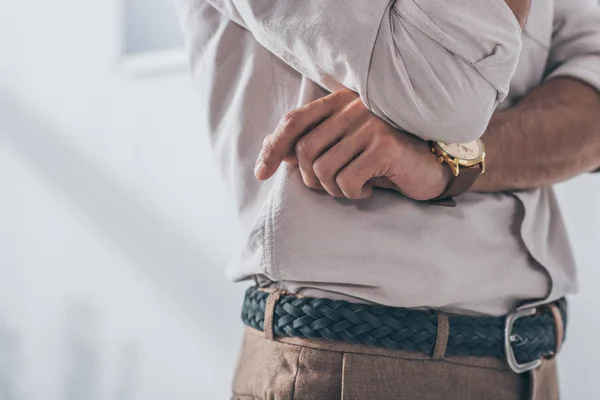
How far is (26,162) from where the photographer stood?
2.16 meters

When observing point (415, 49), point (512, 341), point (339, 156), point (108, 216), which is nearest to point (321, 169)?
point (339, 156)

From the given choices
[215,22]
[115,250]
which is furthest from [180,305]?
[215,22]

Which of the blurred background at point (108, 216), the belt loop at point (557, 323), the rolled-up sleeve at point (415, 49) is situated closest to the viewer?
the rolled-up sleeve at point (415, 49)

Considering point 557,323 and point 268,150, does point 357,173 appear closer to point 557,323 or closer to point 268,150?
point 268,150

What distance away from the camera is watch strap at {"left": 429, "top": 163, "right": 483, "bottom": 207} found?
64 centimetres

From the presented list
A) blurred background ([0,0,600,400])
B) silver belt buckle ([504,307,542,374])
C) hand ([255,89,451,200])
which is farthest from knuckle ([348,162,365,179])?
blurred background ([0,0,600,400])

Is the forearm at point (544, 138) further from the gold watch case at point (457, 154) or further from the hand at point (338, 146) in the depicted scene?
the hand at point (338, 146)

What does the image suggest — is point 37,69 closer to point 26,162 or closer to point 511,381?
point 26,162

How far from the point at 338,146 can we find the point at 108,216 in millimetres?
1524

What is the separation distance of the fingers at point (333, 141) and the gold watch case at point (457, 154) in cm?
8

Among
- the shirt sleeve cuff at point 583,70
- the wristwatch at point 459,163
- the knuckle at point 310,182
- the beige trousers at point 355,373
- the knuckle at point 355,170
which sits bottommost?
the beige trousers at point 355,373

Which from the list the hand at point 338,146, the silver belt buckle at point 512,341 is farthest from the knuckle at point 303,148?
the silver belt buckle at point 512,341

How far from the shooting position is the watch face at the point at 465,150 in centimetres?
62

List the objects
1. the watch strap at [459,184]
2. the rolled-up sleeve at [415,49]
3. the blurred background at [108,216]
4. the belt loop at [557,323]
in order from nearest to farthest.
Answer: the rolled-up sleeve at [415,49]
the watch strap at [459,184]
the belt loop at [557,323]
the blurred background at [108,216]
